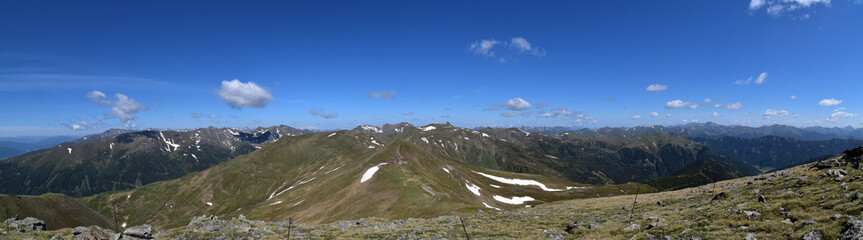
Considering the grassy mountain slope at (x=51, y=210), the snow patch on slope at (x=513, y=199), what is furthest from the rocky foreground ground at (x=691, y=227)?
the grassy mountain slope at (x=51, y=210)

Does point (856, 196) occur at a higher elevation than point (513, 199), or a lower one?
higher

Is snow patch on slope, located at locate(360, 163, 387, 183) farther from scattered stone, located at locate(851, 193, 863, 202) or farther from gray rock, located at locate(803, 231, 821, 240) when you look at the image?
scattered stone, located at locate(851, 193, 863, 202)

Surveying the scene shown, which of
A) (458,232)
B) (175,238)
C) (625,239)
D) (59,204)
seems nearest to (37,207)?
(59,204)

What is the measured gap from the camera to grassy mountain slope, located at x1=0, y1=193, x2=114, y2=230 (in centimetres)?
10812

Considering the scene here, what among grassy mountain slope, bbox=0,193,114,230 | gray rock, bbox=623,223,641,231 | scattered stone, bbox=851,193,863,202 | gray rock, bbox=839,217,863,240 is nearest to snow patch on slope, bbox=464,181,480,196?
gray rock, bbox=623,223,641,231

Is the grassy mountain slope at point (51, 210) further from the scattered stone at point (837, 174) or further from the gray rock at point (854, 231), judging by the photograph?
the scattered stone at point (837, 174)

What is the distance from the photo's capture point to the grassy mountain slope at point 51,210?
355 feet

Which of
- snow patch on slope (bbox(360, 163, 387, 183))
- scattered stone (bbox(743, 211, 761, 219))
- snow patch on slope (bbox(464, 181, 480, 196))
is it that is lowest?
snow patch on slope (bbox(464, 181, 480, 196))

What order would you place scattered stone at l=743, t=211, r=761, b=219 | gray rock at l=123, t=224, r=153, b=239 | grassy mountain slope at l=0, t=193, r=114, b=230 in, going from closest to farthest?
scattered stone at l=743, t=211, r=761, b=219 < gray rock at l=123, t=224, r=153, b=239 < grassy mountain slope at l=0, t=193, r=114, b=230

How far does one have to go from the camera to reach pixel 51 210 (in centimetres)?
11712

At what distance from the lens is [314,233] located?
Answer: 33.1 metres

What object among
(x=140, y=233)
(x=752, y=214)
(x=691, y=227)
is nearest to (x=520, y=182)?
→ (x=752, y=214)

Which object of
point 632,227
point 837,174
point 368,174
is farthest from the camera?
point 368,174

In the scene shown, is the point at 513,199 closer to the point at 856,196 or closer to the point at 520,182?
the point at 520,182
